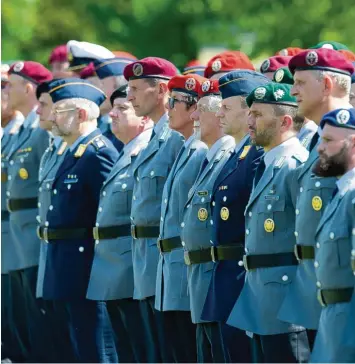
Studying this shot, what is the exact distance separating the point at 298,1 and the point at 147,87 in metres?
11.2

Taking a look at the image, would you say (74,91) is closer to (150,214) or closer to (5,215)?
(150,214)

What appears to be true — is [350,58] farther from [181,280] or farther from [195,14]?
[195,14]

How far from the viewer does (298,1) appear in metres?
21.6

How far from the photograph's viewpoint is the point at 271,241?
29.1ft

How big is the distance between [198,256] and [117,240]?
3.99ft

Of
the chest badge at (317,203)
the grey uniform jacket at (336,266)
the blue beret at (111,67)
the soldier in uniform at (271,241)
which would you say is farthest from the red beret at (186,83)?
the grey uniform jacket at (336,266)

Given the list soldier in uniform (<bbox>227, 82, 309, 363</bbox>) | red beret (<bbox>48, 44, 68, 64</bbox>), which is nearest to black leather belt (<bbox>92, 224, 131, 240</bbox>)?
soldier in uniform (<bbox>227, 82, 309, 363</bbox>)

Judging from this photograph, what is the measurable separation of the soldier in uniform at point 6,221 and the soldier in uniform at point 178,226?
284cm

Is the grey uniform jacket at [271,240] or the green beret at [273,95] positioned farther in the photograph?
the green beret at [273,95]

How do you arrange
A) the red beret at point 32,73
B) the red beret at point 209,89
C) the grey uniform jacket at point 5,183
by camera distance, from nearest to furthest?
the red beret at point 209,89, the grey uniform jacket at point 5,183, the red beret at point 32,73

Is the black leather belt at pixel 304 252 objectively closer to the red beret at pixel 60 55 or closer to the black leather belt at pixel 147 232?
the black leather belt at pixel 147 232

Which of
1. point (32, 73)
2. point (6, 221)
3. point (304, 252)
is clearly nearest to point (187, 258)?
point (304, 252)

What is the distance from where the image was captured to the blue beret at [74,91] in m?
11.4

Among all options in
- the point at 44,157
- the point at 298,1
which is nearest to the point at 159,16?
the point at 298,1
